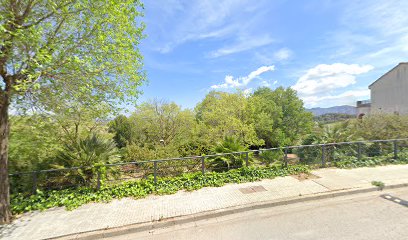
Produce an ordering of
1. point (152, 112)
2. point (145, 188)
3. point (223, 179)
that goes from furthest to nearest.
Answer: point (152, 112), point (223, 179), point (145, 188)

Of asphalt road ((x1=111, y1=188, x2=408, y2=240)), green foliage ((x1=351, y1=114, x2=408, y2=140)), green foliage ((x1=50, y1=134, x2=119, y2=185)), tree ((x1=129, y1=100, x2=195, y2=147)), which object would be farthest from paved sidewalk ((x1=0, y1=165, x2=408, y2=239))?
tree ((x1=129, y1=100, x2=195, y2=147))

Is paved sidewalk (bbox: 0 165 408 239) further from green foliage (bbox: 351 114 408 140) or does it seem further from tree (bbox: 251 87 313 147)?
tree (bbox: 251 87 313 147)

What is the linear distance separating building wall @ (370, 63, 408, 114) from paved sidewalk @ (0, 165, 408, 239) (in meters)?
18.0

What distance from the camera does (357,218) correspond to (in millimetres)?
4191

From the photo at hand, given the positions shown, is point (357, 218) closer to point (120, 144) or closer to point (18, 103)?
point (18, 103)

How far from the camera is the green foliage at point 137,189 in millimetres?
5434

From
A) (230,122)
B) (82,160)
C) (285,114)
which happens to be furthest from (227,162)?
(285,114)

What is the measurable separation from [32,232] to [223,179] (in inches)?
202

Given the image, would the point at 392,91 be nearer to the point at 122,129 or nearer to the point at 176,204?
the point at 176,204

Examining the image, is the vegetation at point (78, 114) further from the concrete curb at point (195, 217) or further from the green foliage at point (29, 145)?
the concrete curb at point (195, 217)

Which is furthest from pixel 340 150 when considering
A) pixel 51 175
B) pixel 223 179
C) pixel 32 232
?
pixel 51 175

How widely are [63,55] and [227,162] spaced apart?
6.00m

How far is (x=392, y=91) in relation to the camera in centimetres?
2180

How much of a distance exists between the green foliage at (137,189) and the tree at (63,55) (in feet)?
2.81
